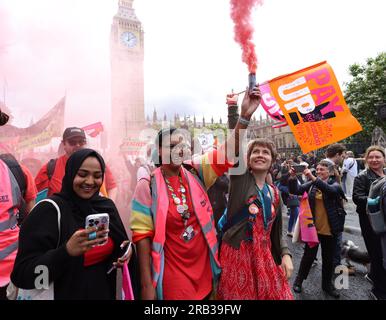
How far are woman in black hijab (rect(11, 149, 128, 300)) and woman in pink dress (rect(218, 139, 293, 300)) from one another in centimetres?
72

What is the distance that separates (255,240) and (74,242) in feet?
3.68

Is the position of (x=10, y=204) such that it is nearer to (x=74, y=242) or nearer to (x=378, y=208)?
(x=74, y=242)

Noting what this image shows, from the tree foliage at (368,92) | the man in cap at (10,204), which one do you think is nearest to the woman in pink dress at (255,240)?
the man in cap at (10,204)

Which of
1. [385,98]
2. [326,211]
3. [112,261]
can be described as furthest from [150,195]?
[385,98]

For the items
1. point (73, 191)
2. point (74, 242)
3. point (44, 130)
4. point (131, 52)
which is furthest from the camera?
point (131, 52)

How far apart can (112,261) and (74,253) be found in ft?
1.14

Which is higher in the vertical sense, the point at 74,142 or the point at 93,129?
the point at 93,129

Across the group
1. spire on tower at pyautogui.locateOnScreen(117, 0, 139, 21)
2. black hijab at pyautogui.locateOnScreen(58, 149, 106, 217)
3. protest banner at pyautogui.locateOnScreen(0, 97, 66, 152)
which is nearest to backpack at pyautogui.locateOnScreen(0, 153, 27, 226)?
black hijab at pyautogui.locateOnScreen(58, 149, 106, 217)

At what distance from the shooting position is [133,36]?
4772 cm

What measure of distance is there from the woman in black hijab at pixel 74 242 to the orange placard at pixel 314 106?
90.7 inches

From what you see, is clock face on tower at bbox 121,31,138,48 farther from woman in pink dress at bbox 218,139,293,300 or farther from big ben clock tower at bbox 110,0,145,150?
woman in pink dress at bbox 218,139,293,300

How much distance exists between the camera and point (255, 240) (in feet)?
5.84

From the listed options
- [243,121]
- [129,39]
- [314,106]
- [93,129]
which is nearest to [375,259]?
[314,106]
